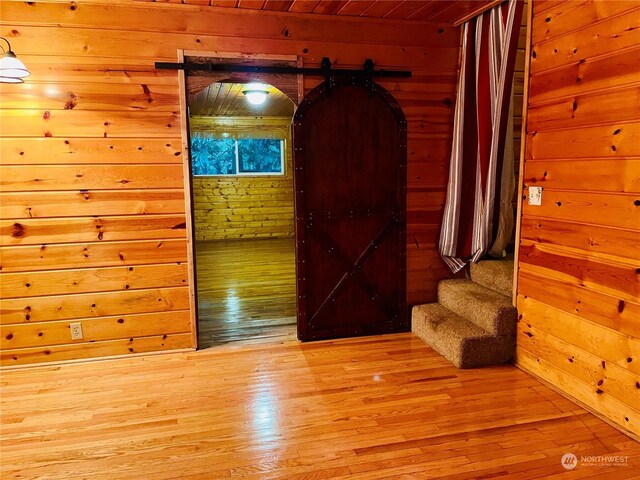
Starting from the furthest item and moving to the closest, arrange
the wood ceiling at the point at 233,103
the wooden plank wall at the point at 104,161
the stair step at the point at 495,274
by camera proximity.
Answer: the wood ceiling at the point at 233,103
the stair step at the point at 495,274
the wooden plank wall at the point at 104,161

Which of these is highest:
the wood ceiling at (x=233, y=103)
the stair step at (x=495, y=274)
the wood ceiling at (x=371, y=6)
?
the wood ceiling at (x=233, y=103)

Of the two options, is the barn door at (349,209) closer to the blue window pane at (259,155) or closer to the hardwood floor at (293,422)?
the hardwood floor at (293,422)

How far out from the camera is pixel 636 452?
2.28 m

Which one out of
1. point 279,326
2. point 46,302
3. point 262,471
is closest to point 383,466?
point 262,471

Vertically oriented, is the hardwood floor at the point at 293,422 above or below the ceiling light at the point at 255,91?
below

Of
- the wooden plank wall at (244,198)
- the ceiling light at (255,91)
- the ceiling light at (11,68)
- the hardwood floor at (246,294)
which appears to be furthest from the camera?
the wooden plank wall at (244,198)

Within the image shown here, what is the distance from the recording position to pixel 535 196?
118 inches

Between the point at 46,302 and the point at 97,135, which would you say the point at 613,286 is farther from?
the point at 46,302

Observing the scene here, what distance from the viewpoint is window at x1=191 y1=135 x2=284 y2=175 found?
9.46 meters

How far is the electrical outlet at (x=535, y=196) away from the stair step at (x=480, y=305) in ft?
2.45

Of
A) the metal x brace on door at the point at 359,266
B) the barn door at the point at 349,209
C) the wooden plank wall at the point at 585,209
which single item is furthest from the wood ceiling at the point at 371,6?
the metal x brace on door at the point at 359,266

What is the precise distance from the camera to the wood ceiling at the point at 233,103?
22.1 ft

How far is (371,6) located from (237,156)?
6.49 m

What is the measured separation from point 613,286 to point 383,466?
59.1 inches
